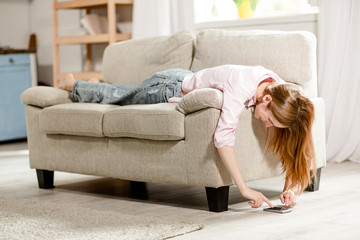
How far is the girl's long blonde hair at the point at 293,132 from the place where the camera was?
2564mm

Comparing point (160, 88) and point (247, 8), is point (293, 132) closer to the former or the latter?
point (160, 88)

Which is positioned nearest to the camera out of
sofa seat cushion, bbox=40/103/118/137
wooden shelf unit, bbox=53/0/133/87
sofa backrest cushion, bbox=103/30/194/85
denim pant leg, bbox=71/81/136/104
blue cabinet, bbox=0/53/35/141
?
sofa seat cushion, bbox=40/103/118/137

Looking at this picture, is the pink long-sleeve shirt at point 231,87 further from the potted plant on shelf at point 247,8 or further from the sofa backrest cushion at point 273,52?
the potted plant on shelf at point 247,8

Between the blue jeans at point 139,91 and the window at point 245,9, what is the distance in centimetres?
140

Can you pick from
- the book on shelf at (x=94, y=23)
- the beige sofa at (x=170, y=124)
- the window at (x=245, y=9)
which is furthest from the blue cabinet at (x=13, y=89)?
the beige sofa at (x=170, y=124)

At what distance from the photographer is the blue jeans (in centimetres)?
305

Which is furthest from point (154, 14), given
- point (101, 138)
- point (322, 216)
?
point (322, 216)

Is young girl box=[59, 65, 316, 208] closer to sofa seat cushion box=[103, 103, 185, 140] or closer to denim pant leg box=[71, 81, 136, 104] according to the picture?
sofa seat cushion box=[103, 103, 185, 140]

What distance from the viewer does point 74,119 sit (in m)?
3.13

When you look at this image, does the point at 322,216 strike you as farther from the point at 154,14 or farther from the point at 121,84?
the point at 154,14

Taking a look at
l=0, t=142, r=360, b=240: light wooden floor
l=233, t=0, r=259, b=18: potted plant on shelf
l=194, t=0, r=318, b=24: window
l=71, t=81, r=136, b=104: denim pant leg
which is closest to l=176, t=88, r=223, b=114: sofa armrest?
l=0, t=142, r=360, b=240: light wooden floor

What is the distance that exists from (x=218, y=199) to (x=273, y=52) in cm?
80

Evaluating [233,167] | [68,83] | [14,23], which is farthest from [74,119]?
[14,23]

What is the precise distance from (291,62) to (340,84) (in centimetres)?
111
